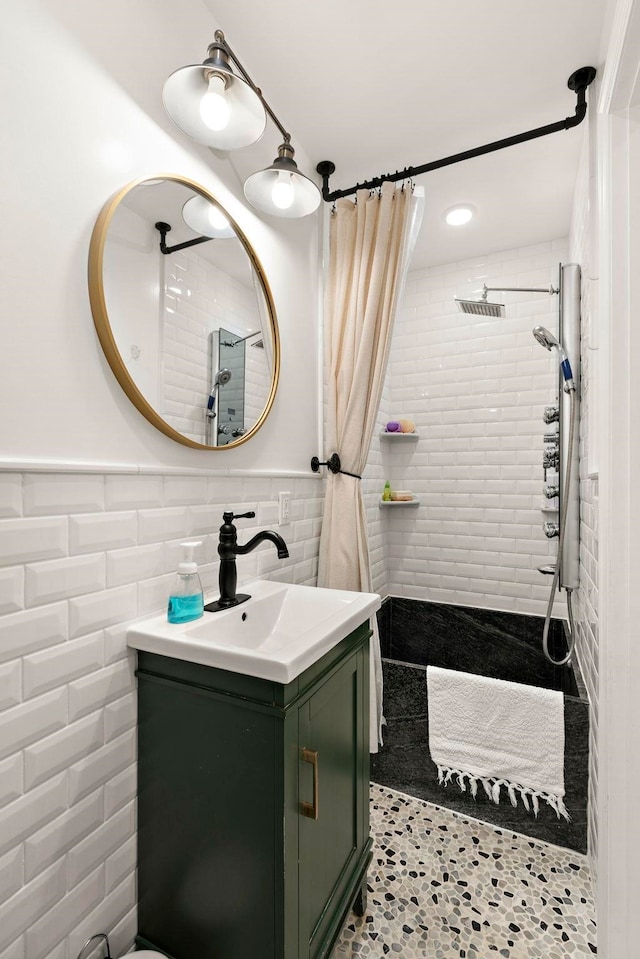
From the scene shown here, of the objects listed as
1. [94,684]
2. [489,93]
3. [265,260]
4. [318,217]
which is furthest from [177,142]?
[94,684]

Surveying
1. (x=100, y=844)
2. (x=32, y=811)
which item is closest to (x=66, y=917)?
(x=100, y=844)

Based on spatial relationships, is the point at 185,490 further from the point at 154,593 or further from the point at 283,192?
the point at 283,192

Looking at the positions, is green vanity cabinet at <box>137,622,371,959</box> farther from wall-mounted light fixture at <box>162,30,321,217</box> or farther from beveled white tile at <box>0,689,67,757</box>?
wall-mounted light fixture at <box>162,30,321,217</box>

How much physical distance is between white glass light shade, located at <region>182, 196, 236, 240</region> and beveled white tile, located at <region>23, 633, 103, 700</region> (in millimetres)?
1135

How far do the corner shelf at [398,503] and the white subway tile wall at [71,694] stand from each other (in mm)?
1866

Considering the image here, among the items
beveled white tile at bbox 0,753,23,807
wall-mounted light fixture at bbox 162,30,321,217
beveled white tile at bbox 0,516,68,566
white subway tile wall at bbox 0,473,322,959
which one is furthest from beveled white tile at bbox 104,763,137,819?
wall-mounted light fixture at bbox 162,30,321,217

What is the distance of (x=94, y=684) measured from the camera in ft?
3.11

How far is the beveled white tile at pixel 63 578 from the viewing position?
83 centimetres

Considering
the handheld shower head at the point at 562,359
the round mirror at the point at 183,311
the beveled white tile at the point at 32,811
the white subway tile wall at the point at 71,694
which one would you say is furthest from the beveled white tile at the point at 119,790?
the handheld shower head at the point at 562,359

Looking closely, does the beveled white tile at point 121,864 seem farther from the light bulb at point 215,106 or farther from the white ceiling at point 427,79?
the white ceiling at point 427,79

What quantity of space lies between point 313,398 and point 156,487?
3.37ft

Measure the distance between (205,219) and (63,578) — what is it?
1080 mm

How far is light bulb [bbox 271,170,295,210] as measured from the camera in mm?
1426

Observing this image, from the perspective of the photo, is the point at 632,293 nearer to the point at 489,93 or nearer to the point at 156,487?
the point at 489,93
